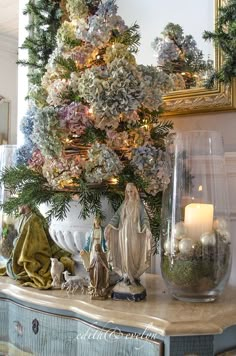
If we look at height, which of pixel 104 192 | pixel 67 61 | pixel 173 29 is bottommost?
pixel 104 192

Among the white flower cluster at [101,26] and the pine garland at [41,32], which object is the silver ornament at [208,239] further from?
the pine garland at [41,32]

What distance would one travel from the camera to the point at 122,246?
1.10 meters

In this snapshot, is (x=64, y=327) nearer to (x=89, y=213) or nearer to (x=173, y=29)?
(x=89, y=213)

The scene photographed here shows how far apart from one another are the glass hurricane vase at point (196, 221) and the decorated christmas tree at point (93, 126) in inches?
2.1

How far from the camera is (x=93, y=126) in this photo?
117cm

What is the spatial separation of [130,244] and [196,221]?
163mm

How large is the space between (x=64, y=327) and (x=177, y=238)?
33 centimetres

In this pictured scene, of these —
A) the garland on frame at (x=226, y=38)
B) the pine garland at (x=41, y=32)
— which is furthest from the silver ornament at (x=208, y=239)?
the pine garland at (x=41, y=32)

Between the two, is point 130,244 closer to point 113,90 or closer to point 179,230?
point 179,230

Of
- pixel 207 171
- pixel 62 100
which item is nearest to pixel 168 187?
pixel 207 171

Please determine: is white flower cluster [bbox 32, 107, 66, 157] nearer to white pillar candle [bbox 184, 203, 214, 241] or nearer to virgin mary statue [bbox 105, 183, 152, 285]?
virgin mary statue [bbox 105, 183, 152, 285]

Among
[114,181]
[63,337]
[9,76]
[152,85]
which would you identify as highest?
[9,76]

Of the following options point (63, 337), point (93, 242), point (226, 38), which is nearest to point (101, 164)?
point (93, 242)

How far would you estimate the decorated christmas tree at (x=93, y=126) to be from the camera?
1118 mm
